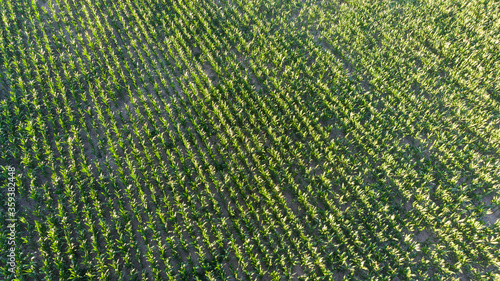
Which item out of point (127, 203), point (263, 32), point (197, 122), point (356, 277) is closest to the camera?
point (356, 277)

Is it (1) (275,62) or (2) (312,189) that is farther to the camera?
(1) (275,62)

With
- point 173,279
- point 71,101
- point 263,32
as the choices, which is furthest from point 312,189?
point 71,101

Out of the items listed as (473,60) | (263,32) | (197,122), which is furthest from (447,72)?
(197,122)

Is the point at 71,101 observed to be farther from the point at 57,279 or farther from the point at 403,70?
the point at 403,70

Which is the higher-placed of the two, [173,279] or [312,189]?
[312,189]

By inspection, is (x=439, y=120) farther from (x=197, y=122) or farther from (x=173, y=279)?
(x=173, y=279)

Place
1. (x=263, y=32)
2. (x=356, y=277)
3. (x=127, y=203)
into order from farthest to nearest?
(x=263, y=32)
(x=127, y=203)
(x=356, y=277)

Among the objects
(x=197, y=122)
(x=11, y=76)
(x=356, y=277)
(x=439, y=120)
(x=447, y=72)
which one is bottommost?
(x=356, y=277)
